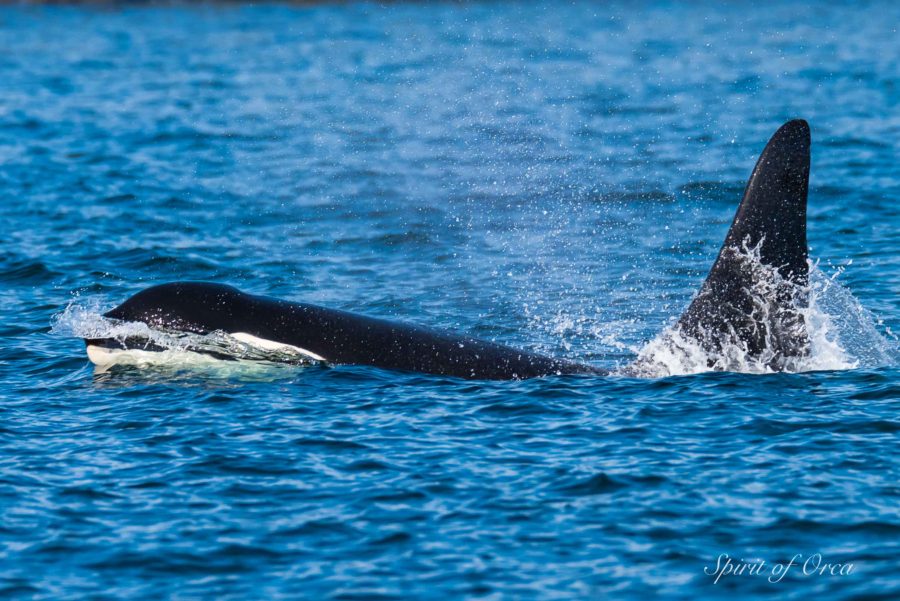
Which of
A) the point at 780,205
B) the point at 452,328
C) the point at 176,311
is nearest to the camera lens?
the point at 780,205

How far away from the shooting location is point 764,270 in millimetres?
14633

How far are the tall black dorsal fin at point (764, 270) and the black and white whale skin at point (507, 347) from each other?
1cm

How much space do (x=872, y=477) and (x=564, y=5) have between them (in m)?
83.6

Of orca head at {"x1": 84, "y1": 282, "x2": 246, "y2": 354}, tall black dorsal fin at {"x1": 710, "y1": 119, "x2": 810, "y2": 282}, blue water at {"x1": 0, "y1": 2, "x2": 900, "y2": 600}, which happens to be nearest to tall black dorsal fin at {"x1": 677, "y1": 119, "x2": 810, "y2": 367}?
tall black dorsal fin at {"x1": 710, "y1": 119, "x2": 810, "y2": 282}

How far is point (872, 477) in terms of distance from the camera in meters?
12.0

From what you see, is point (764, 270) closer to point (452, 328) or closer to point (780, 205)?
point (780, 205)

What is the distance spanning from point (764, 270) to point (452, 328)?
16.4 feet

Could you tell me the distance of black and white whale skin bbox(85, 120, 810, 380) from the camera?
14438mm

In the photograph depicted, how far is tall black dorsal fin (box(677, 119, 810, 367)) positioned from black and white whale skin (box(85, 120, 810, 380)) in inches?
0.4

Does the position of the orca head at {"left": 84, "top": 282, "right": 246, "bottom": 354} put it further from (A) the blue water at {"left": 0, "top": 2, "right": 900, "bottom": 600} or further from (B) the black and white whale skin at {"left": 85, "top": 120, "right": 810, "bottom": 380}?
(A) the blue water at {"left": 0, "top": 2, "right": 900, "bottom": 600}

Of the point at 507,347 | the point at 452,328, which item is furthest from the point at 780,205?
the point at 452,328

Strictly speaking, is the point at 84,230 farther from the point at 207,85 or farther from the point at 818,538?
the point at 207,85

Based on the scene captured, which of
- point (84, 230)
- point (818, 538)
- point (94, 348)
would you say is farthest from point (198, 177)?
point (818, 538)

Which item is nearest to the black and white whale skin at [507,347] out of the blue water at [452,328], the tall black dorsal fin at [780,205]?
the tall black dorsal fin at [780,205]
